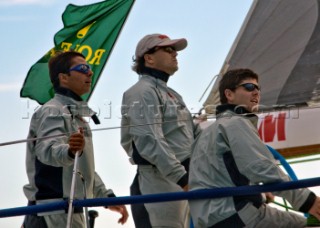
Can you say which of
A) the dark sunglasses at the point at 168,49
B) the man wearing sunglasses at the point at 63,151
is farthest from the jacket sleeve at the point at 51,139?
the dark sunglasses at the point at 168,49

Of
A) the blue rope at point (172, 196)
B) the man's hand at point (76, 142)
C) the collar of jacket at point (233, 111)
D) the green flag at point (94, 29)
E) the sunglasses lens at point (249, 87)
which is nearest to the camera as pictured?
the blue rope at point (172, 196)

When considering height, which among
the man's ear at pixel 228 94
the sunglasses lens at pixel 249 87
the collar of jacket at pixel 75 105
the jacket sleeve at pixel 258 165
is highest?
the sunglasses lens at pixel 249 87

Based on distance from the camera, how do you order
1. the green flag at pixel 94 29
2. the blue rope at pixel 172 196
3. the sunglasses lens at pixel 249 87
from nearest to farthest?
the blue rope at pixel 172 196 → the sunglasses lens at pixel 249 87 → the green flag at pixel 94 29

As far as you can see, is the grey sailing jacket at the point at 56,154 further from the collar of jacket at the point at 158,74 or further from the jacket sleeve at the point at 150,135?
the collar of jacket at the point at 158,74

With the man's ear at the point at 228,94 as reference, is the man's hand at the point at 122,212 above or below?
below

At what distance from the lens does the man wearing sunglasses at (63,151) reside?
6219 millimetres

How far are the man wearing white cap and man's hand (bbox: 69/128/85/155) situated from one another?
1.02 ft

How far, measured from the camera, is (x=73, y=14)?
1016 centimetres

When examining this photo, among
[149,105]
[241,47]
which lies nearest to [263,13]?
[241,47]

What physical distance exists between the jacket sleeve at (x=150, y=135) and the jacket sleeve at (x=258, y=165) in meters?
0.70

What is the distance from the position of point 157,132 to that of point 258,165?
98 centimetres

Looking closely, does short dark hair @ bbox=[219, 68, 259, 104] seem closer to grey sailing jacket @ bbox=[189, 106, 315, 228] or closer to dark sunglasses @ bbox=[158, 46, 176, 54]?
grey sailing jacket @ bbox=[189, 106, 315, 228]

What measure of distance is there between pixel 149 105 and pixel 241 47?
254cm

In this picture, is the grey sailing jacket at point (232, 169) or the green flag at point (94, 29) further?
the green flag at point (94, 29)
